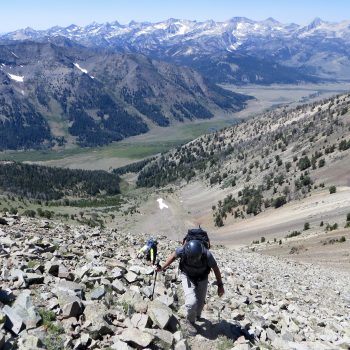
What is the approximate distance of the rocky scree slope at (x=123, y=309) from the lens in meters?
12.2

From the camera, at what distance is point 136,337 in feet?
39.9

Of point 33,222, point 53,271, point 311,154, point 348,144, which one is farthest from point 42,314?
point 311,154

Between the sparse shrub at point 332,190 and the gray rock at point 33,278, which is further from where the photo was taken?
the sparse shrub at point 332,190

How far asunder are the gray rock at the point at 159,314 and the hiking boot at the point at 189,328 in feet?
2.46

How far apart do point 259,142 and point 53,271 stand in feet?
589

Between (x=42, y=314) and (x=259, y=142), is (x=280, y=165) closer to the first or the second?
(x=259, y=142)

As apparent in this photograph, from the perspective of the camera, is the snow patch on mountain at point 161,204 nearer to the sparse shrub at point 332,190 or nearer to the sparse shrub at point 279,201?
the sparse shrub at point 279,201

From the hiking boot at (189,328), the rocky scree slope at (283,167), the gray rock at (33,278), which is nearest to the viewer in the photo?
the hiking boot at (189,328)

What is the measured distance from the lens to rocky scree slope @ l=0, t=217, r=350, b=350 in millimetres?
12164

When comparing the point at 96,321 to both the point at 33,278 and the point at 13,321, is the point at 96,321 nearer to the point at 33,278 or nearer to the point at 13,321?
the point at 13,321

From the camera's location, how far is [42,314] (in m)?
12.7

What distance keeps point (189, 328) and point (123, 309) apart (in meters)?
2.10

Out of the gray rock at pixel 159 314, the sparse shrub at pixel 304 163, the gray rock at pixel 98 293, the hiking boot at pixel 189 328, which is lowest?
the sparse shrub at pixel 304 163

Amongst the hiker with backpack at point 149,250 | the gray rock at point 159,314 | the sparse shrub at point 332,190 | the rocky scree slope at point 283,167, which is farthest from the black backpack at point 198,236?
the rocky scree slope at point 283,167
